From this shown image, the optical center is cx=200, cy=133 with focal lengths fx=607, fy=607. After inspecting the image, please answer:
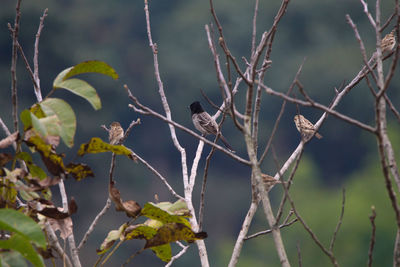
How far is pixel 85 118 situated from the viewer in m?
27.1

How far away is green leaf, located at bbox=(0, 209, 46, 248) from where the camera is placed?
154cm

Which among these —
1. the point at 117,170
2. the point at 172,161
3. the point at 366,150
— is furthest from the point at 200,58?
the point at 366,150

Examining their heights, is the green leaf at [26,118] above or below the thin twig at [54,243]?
above

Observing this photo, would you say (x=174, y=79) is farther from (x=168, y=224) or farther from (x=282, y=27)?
(x=168, y=224)

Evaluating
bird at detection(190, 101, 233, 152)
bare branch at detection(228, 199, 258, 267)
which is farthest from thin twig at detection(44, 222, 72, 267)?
bird at detection(190, 101, 233, 152)

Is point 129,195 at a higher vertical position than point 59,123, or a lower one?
lower

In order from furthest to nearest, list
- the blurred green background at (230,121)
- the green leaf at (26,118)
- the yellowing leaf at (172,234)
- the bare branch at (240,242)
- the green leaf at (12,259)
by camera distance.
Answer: the blurred green background at (230,121), the bare branch at (240,242), the yellowing leaf at (172,234), the green leaf at (26,118), the green leaf at (12,259)

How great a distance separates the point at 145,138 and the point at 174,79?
439 cm

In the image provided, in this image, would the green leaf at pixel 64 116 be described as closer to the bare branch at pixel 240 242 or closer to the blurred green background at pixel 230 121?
the bare branch at pixel 240 242

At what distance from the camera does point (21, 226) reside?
1.56 meters

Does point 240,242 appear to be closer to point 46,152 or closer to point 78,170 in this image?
point 78,170

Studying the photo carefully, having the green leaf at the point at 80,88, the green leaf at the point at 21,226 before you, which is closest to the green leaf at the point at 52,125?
the green leaf at the point at 80,88

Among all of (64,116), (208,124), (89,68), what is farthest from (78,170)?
(208,124)

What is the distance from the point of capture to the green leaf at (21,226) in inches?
60.8
